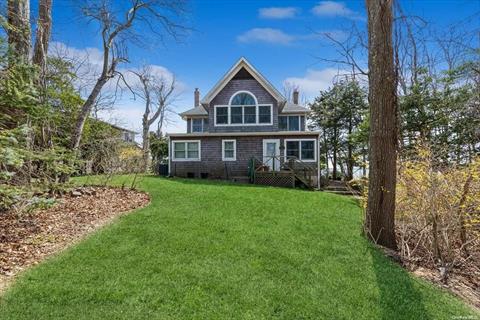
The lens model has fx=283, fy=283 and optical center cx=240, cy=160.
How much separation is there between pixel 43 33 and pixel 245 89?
37.5 ft

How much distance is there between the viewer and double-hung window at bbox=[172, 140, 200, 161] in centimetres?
1808

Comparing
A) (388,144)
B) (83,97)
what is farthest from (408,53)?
(83,97)

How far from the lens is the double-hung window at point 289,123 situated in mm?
20078

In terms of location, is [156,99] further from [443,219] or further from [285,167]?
[443,219]

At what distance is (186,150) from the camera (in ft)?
59.7

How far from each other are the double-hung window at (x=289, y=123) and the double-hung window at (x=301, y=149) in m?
3.04

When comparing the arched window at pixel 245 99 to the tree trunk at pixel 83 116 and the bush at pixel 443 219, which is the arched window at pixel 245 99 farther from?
the bush at pixel 443 219

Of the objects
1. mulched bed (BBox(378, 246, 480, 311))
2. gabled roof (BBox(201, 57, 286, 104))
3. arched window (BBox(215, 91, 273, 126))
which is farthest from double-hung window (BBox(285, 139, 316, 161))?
mulched bed (BBox(378, 246, 480, 311))

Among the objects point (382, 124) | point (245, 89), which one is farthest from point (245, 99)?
point (382, 124)

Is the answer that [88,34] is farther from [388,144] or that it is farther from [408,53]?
[408,53]

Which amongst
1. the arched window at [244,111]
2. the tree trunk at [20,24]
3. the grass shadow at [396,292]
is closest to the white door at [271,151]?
the arched window at [244,111]

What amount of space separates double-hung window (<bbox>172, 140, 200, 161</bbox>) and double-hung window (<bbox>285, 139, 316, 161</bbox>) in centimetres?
568

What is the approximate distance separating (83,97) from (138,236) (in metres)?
13.5

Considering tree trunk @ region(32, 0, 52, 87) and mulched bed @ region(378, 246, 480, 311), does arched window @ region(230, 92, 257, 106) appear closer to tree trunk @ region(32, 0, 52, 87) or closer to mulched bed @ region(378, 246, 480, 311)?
tree trunk @ region(32, 0, 52, 87)
